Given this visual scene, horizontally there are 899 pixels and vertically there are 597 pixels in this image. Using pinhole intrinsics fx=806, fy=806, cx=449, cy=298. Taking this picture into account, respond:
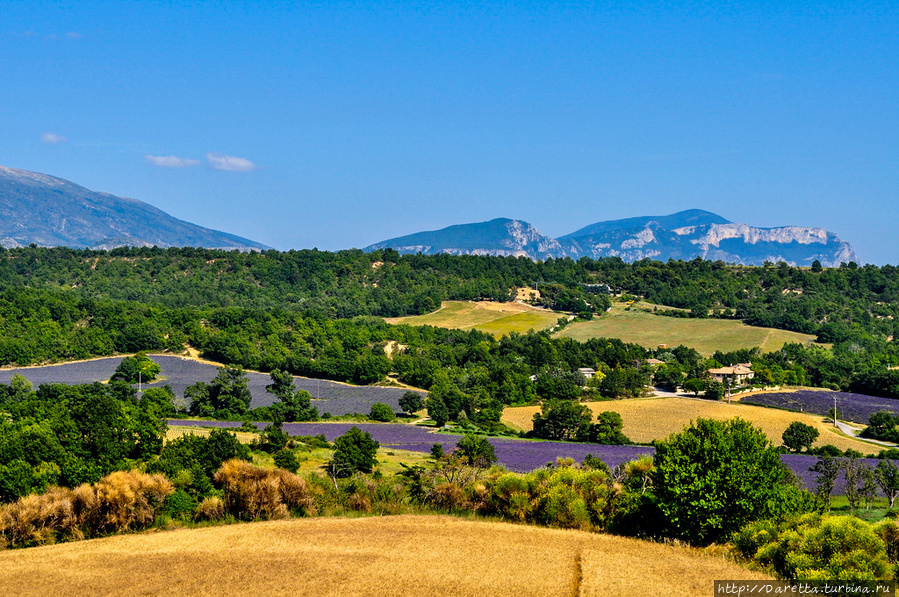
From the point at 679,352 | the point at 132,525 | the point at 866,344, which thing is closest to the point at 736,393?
the point at 679,352

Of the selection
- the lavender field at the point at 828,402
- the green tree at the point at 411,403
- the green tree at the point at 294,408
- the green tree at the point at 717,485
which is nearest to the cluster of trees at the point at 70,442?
the green tree at the point at 294,408

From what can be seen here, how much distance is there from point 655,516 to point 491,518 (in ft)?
20.0

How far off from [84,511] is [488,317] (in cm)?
9913

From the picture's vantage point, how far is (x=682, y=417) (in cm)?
6506

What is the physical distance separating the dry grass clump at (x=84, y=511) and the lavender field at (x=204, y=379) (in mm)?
35161

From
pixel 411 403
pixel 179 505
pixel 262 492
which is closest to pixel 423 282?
pixel 411 403

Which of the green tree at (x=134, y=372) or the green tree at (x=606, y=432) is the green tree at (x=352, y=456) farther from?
the green tree at (x=134, y=372)

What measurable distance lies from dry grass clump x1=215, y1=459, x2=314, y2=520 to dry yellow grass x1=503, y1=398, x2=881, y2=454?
2984 cm

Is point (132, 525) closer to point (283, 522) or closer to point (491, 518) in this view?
point (283, 522)

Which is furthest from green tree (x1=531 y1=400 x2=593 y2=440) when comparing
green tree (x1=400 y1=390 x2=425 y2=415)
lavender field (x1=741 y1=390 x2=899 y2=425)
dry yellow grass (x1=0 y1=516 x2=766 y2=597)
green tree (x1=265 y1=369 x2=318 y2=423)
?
dry yellow grass (x1=0 y1=516 x2=766 y2=597)

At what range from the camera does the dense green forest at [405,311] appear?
85125mm

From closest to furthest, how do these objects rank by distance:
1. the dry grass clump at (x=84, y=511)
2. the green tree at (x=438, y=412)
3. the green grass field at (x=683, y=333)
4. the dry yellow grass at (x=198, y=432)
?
the dry grass clump at (x=84, y=511), the dry yellow grass at (x=198, y=432), the green tree at (x=438, y=412), the green grass field at (x=683, y=333)

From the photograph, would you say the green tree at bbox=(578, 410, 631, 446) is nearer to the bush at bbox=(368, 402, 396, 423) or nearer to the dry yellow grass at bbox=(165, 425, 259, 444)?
the bush at bbox=(368, 402, 396, 423)

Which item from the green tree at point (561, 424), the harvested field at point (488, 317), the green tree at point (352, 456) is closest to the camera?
the green tree at point (352, 456)
